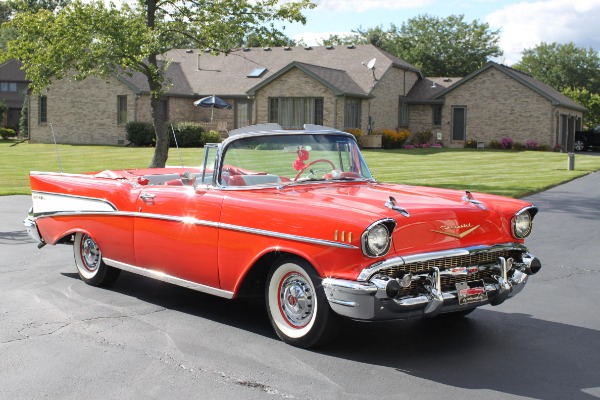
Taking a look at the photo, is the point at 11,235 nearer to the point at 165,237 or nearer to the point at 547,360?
the point at 165,237

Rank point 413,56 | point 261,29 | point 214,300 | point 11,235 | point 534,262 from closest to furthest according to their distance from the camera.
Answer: point 534,262 < point 214,300 < point 11,235 < point 261,29 < point 413,56

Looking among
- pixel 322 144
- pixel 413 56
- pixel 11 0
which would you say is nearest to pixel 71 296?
pixel 322 144

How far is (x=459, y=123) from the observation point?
146ft

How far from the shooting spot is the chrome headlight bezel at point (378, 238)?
17.2 feet

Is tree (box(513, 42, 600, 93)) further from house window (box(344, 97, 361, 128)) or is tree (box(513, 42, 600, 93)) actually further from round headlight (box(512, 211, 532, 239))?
round headlight (box(512, 211, 532, 239))

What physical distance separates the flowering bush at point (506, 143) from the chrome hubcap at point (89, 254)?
121 ft

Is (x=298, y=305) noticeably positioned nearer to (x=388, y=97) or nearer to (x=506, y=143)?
(x=506, y=143)

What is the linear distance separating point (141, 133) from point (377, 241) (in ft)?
119

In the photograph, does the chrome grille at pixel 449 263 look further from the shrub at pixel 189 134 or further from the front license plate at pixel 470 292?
the shrub at pixel 189 134

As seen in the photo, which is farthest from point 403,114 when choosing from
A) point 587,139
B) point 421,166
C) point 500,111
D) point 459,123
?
point 421,166

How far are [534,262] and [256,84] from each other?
35.6 metres

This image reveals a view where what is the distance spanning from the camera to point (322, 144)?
700cm

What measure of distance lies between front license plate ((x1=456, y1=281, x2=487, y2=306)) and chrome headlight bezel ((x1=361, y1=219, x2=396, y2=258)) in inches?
26.7

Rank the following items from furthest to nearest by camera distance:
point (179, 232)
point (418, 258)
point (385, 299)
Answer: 1. point (179, 232)
2. point (418, 258)
3. point (385, 299)
